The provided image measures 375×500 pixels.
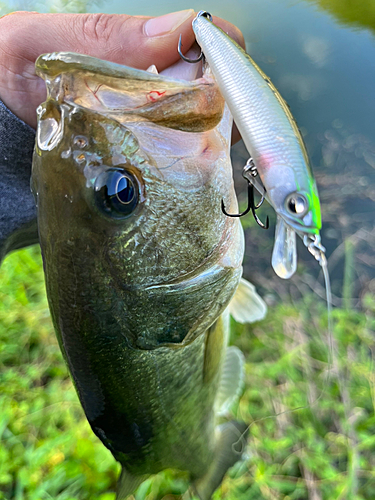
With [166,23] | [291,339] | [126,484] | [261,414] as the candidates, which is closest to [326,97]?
[291,339]

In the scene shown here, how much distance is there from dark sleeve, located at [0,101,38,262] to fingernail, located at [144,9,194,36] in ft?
2.60

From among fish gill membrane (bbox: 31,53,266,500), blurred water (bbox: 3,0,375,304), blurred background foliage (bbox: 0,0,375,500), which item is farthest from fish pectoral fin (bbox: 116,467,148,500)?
blurred water (bbox: 3,0,375,304)

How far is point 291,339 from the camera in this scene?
3059 mm

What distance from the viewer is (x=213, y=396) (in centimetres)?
179

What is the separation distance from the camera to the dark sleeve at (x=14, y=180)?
1.85 m

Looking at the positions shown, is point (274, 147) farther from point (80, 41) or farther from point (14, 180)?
point (14, 180)

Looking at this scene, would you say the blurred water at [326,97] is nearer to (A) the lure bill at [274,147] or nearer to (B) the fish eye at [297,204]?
(A) the lure bill at [274,147]

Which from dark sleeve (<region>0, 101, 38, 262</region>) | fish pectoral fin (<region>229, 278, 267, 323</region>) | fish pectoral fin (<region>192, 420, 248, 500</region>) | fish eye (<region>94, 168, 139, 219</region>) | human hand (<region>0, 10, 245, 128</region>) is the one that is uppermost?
human hand (<region>0, 10, 245, 128</region>)

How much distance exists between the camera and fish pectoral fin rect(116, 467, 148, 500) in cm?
158

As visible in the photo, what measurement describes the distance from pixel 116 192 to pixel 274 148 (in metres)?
0.41

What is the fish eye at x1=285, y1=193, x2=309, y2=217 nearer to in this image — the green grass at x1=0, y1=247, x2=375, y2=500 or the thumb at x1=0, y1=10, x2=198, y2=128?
the thumb at x1=0, y1=10, x2=198, y2=128

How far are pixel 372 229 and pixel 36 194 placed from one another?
131 inches

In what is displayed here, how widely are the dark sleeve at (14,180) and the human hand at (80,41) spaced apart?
7 centimetres

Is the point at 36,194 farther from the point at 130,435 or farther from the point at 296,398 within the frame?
the point at 296,398
